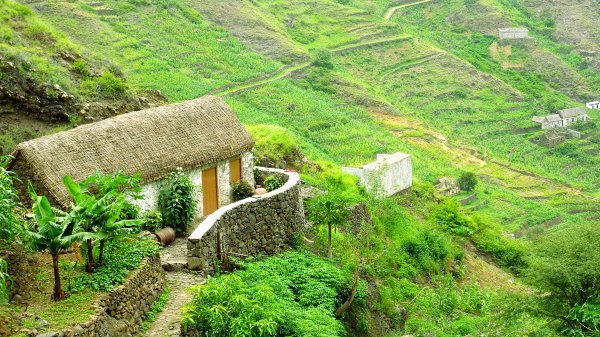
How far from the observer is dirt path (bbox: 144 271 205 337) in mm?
12562

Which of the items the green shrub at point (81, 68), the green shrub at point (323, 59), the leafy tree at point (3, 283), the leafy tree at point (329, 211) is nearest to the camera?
the leafy tree at point (3, 283)

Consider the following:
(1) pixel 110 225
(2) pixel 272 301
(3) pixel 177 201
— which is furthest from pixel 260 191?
(1) pixel 110 225

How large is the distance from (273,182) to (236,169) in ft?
3.32

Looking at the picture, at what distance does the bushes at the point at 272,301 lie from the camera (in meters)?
12.3

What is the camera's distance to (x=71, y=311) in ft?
36.8

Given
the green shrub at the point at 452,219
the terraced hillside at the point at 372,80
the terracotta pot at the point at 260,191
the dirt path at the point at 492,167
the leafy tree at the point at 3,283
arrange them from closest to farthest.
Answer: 1. the leafy tree at the point at 3,283
2. the terracotta pot at the point at 260,191
3. the green shrub at the point at 452,219
4. the terraced hillside at the point at 372,80
5. the dirt path at the point at 492,167

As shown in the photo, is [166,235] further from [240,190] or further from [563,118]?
[563,118]

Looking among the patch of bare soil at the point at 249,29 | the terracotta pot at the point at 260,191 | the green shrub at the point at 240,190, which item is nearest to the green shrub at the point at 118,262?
the green shrub at the point at 240,190

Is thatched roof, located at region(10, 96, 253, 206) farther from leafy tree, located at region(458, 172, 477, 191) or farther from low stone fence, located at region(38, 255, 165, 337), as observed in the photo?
leafy tree, located at region(458, 172, 477, 191)

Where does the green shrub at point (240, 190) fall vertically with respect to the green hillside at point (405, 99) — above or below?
above

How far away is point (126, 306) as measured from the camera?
12273 mm

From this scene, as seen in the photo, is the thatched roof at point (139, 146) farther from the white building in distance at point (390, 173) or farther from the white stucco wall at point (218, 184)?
the white building in distance at point (390, 173)

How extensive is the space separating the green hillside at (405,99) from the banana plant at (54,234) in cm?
654

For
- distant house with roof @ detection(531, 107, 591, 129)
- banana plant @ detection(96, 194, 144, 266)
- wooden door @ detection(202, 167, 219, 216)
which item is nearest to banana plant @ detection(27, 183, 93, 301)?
banana plant @ detection(96, 194, 144, 266)
